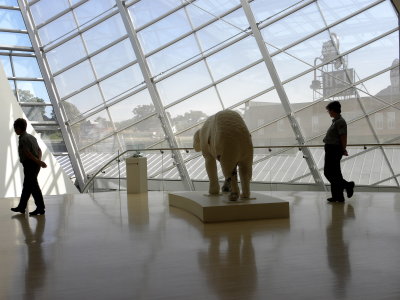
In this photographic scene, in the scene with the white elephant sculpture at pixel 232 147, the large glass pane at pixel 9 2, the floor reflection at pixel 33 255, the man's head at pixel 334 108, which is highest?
the large glass pane at pixel 9 2

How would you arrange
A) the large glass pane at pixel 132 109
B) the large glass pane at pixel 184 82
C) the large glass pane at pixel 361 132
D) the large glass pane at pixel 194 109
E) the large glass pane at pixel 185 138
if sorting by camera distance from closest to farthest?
1. the large glass pane at pixel 361 132
2. the large glass pane at pixel 194 109
3. the large glass pane at pixel 184 82
4. the large glass pane at pixel 185 138
5. the large glass pane at pixel 132 109

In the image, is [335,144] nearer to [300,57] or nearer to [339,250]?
[339,250]

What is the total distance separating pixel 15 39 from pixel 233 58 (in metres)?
8.72

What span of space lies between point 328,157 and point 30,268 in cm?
486

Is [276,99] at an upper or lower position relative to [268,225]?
upper

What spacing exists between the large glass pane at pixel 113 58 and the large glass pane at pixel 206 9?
8.61ft

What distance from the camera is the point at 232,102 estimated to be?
17.3m

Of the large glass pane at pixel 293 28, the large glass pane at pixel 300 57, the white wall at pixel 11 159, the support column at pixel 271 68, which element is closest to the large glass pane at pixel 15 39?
the white wall at pixel 11 159

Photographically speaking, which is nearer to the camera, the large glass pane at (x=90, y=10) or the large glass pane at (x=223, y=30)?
the large glass pane at (x=223, y=30)

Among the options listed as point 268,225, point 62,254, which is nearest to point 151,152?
point 268,225

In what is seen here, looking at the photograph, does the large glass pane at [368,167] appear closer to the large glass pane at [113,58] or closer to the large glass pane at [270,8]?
the large glass pane at [270,8]

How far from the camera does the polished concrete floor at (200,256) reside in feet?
11.6

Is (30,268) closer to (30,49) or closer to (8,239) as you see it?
(8,239)

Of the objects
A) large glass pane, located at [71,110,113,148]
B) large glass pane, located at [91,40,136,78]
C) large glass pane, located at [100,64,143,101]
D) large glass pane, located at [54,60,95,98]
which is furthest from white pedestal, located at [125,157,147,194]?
large glass pane, located at [54,60,95,98]
